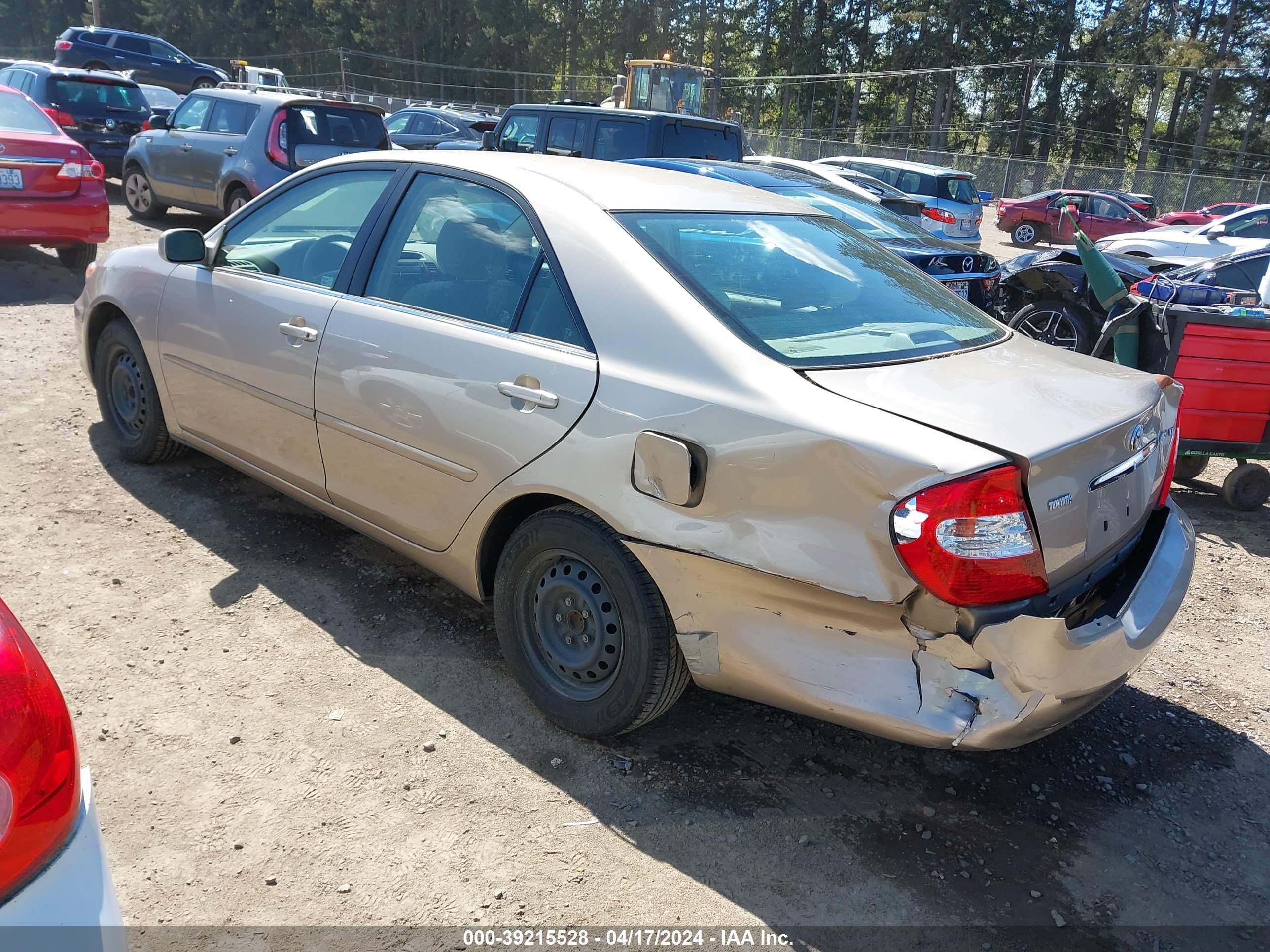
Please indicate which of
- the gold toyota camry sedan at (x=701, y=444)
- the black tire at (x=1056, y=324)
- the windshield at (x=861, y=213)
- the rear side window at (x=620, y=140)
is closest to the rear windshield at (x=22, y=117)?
the rear side window at (x=620, y=140)

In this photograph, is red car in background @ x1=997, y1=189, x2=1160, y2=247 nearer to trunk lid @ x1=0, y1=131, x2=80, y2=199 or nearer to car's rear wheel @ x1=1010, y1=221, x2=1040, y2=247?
car's rear wheel @ x1=1010, y1=221, x2=1040, y2=247

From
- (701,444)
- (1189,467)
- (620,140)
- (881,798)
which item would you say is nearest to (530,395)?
(701,444)

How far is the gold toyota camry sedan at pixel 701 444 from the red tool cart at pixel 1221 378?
8.60 feet

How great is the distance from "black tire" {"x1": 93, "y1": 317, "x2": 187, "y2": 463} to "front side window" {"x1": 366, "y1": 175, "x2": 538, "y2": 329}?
67.8 inches

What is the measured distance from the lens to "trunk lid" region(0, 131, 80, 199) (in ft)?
26.6

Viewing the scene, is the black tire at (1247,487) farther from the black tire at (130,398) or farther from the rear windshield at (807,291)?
the black tire at (130,398)

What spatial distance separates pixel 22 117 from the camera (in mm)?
8703

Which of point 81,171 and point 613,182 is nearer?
point 613,182

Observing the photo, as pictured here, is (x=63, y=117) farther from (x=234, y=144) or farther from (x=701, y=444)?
(x=701, y=444)

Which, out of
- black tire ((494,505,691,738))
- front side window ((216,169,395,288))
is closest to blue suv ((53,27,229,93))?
front side window ((216,169,395,288))

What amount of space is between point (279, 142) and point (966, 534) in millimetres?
10282

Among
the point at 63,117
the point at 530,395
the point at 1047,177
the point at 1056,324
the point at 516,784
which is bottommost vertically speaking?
the point at 516,784

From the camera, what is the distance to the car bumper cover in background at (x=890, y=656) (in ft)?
7.37

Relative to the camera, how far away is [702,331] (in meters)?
2.61
